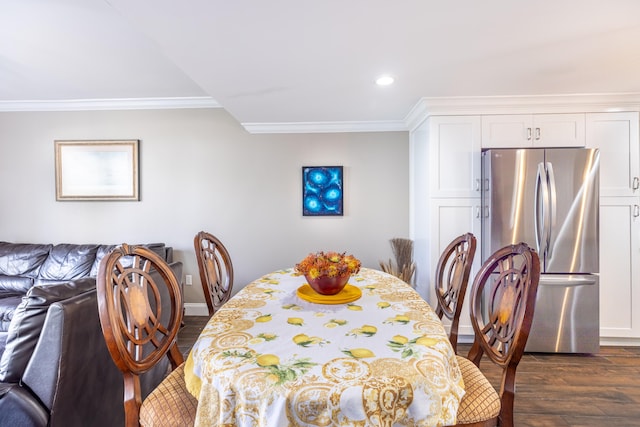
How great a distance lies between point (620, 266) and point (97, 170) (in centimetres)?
549

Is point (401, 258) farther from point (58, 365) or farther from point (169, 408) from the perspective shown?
point (58, 365)

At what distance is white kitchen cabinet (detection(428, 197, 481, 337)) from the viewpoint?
9.20 ft

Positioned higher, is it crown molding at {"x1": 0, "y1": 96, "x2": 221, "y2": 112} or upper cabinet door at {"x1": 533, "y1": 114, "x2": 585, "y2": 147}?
crown molding at {"x1": 0, "y1": 96, "x2": 221, "y2": 112}

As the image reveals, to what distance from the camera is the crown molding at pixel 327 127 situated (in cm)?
344

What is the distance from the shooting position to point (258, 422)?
32.5 inches

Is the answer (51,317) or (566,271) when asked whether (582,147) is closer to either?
(566,271)

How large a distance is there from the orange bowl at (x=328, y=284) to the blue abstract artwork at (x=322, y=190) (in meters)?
2.01

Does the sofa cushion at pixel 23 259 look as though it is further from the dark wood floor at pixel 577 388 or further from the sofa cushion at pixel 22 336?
the sofa cushion at pixel 22 336

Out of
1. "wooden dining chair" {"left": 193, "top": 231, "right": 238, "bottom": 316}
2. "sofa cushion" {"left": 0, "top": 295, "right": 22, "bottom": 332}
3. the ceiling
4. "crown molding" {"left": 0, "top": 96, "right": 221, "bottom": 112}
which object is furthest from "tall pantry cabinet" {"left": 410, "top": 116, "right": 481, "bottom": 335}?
"sofa cushion" {"left": 0, "top": 295, "right": 22, "bottom": 332}

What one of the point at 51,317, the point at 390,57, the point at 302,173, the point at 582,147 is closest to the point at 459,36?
the point at 390,57

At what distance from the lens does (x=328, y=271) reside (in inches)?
56.9

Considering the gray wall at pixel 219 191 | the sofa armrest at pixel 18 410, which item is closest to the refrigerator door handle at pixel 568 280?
the gray wall at pixel 219 191

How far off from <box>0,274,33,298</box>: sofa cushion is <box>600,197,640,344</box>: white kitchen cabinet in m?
5.44

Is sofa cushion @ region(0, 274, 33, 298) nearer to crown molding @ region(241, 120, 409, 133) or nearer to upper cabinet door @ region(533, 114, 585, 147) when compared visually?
crown molding @ region(241, 120, 409, 133)
